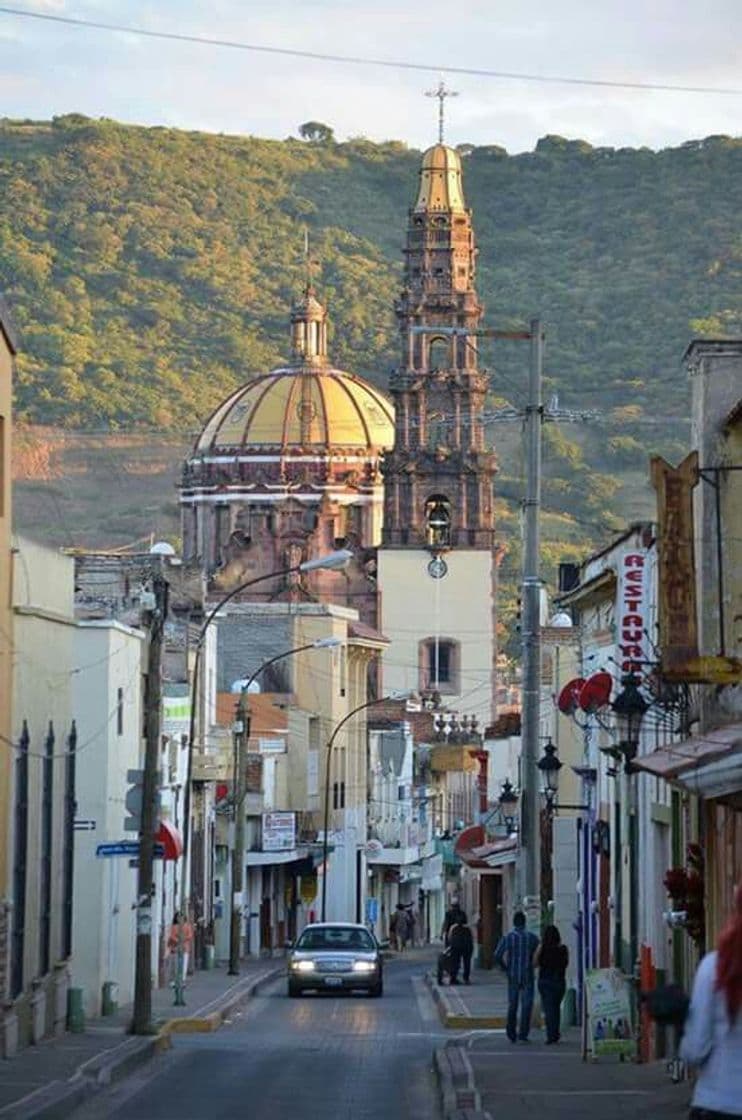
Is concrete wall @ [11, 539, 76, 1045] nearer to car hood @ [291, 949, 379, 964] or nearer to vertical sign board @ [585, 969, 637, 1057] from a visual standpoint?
vertical sign board @ [585, 969, 637, 1057]

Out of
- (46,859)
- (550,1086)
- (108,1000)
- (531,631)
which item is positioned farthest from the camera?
(108,1000)

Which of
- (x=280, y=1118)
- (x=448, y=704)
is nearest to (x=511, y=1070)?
(x=280, y=1118)

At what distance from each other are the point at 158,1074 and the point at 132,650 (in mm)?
19165

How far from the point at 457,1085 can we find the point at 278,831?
51.5 metres

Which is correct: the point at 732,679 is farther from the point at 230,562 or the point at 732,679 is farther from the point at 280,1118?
the point at 230,562

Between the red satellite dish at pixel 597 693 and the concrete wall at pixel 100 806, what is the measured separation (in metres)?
Result: 10.4

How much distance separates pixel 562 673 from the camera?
53.4 meters

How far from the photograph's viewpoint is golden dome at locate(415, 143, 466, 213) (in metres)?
127

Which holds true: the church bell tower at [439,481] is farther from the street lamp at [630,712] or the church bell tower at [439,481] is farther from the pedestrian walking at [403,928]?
the street lamp at [630,712]

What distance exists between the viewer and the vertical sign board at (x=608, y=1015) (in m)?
30.6

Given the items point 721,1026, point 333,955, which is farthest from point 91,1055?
point 333,955

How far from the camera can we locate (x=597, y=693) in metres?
35.6

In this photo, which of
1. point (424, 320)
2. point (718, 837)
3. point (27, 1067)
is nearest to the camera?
point (718, 837)

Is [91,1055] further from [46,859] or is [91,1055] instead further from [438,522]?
[438,522]
